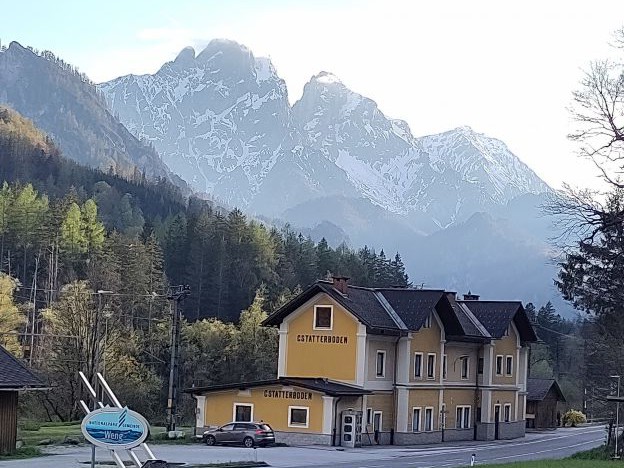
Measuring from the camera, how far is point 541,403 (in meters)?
84.7

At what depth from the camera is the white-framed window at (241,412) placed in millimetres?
54125

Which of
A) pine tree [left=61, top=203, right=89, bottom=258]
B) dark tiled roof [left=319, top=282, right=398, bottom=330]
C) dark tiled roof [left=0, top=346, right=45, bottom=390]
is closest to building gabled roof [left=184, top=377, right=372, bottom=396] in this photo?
dark tiled roof [left=319, top=282, right=398, bottom=330]

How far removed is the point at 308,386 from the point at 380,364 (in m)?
6.20

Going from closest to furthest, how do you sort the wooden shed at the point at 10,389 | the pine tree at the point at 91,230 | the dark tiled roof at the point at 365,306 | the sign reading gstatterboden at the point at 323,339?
1. the wooden shed at the point at 10,389
2. the dark tiled roof at the point at 365,306
3. the sign reading gstatterboden at the point at 323,339
4. the pine tree at the point at 91,230

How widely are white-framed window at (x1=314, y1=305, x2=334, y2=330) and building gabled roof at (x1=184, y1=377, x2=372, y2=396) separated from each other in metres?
2.67

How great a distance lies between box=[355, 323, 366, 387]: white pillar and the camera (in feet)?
182

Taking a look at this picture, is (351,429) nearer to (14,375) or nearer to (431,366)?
(431,366)

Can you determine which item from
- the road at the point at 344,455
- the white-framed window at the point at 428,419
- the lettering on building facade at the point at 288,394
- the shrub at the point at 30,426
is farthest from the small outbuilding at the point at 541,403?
the shrub at the point at 30,426

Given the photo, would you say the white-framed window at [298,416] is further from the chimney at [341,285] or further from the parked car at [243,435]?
the chimney at [341,285]

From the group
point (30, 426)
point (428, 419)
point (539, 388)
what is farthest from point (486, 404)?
point (30, 426)

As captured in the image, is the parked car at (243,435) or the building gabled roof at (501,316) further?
the building gabled roof at (501,316)

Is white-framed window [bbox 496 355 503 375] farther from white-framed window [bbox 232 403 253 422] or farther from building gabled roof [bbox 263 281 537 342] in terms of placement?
white-framed window [bbox 232 403 253 422]

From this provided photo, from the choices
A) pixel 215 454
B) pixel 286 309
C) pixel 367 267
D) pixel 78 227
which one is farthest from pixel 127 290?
pixel 215 454

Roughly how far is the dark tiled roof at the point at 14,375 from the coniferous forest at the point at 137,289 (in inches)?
1013
